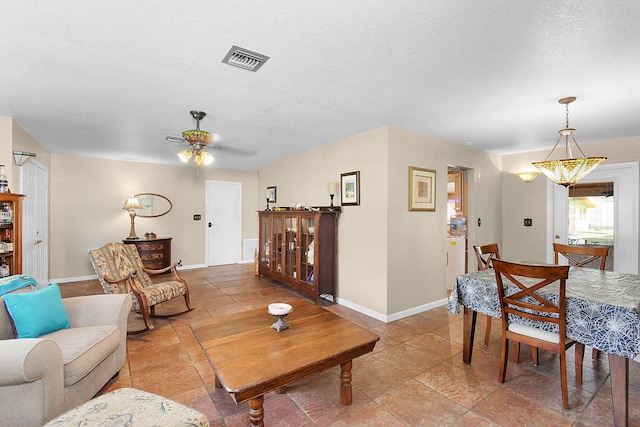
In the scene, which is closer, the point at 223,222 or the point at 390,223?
the point at 390,223

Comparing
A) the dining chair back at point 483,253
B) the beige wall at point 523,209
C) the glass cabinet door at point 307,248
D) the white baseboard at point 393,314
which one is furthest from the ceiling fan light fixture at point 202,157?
the beige wall at point 523,209

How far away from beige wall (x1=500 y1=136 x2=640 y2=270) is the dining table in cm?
251

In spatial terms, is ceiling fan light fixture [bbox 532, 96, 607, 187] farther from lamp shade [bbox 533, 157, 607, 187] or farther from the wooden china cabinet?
the wooden china cabinet

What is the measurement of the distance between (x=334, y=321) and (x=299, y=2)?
79.4 inches

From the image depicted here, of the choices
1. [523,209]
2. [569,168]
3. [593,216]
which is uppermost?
[569,168]

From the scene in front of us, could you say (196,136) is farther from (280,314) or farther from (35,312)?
(280,314)

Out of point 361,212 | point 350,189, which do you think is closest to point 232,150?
point 350,189

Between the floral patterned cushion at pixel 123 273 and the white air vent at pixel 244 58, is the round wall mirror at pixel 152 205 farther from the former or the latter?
the white air vent at pixel 244 58

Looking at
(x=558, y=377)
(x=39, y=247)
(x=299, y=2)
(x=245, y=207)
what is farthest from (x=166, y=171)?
(x=558, y=377)

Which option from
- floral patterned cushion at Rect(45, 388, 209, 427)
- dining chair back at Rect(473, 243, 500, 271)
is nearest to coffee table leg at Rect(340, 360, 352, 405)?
floral patterned cushion at Rect(45, 388, 209, 427)

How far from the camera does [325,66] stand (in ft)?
6.86

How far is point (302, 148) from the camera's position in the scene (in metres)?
4.80

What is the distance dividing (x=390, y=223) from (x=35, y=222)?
4.88 m

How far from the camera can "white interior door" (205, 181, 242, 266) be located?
6871 millimetres
